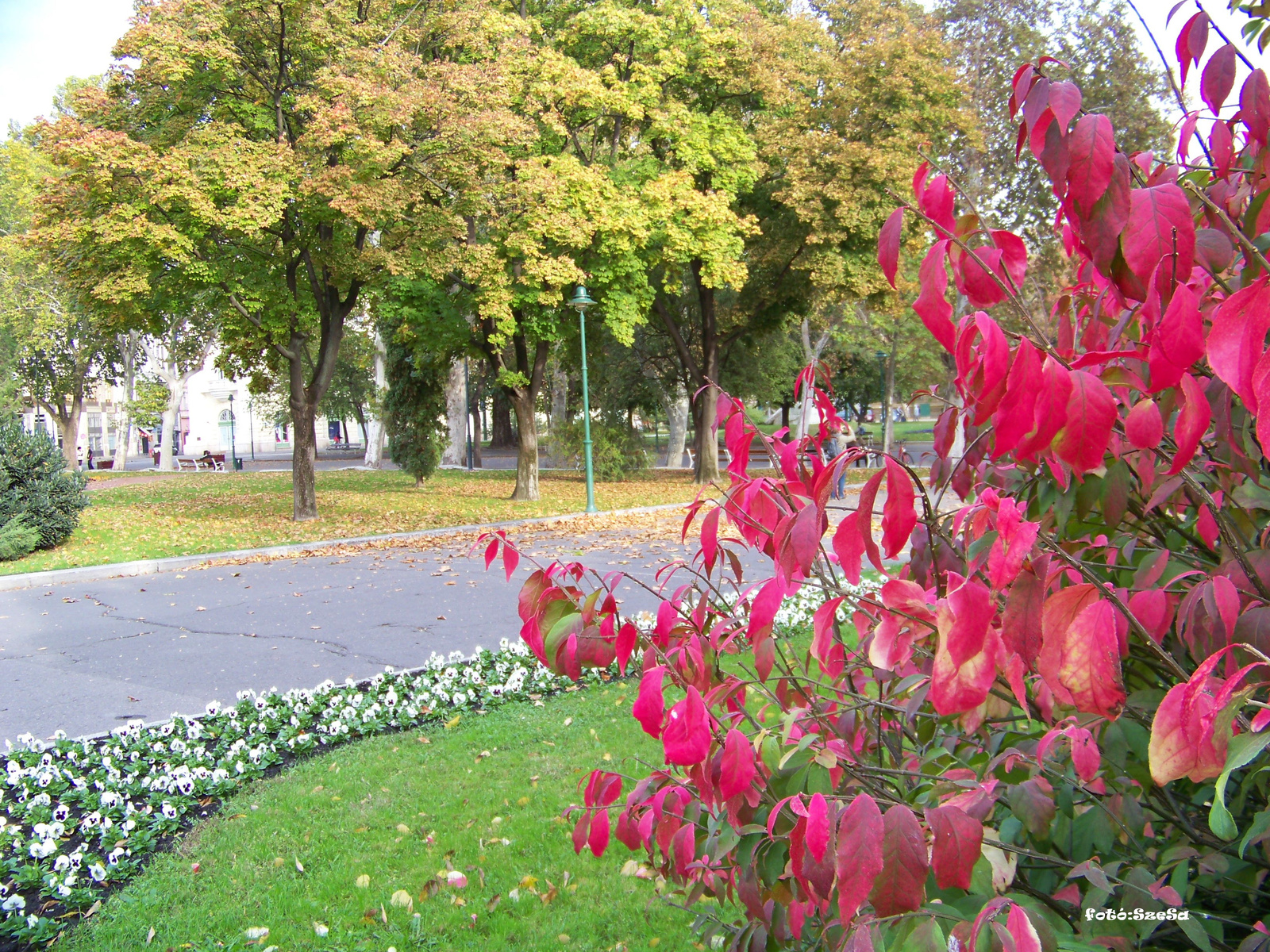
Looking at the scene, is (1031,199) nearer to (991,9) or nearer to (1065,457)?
(991,9)

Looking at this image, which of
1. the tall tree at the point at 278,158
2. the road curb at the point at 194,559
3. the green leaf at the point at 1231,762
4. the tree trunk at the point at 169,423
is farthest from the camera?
the tree trunk at the point at 169,423

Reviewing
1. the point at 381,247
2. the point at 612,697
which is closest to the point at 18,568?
the point at 381,247

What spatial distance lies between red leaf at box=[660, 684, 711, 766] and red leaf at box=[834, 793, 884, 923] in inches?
19.4

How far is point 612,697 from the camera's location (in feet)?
22.3

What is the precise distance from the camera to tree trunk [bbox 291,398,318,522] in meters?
18.5

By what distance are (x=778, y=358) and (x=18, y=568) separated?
93.9 ft

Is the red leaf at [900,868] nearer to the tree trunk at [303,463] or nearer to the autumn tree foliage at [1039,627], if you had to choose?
the autumn tree foliage at [1039,627]

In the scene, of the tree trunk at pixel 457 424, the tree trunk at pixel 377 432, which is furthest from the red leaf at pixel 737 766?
the tree trunk at pixel 377 432

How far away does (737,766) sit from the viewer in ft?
5.22

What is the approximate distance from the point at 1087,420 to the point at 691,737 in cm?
85

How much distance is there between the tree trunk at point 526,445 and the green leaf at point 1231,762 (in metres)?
22.0

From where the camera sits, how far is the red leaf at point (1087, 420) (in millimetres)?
1189

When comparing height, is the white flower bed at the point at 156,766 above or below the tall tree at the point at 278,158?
below

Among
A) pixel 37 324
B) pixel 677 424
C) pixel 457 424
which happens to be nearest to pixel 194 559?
pixel 37 324
